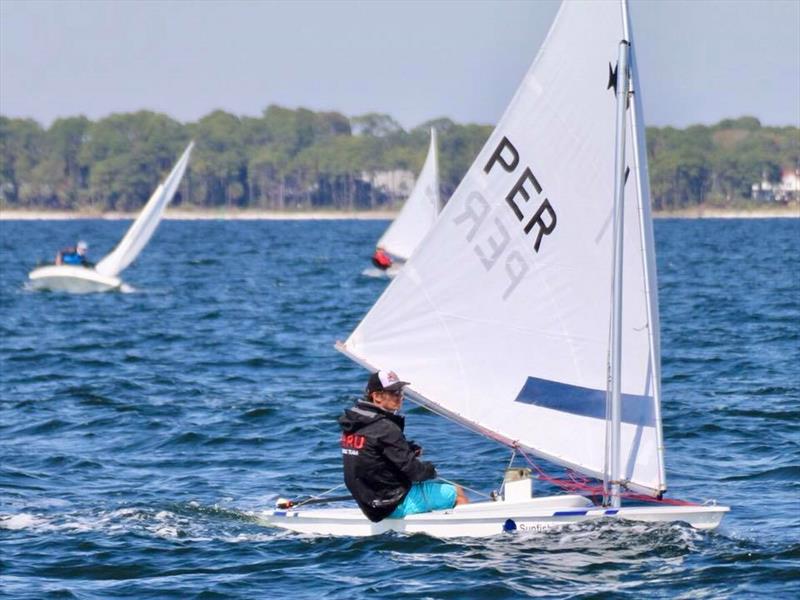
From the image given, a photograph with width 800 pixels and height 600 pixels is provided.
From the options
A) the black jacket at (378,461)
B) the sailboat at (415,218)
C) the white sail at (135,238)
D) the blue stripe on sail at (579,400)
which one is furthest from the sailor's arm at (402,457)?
the sailboat at (415,218)

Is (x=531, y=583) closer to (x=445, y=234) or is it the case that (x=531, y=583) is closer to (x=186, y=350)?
(x=445, y=234)

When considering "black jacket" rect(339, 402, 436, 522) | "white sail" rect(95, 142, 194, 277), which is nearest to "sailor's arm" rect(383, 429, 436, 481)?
"black jacket" rect(339, 402, 436, 522)

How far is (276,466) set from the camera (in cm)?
1809

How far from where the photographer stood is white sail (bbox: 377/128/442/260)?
190ft

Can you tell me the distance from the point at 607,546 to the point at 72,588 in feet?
14.4

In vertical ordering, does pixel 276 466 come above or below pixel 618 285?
below

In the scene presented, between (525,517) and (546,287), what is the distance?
2008 mm

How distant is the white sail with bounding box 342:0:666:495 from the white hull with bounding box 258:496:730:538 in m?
0.31

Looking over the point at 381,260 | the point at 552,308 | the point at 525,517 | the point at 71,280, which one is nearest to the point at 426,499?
the point at 525,517

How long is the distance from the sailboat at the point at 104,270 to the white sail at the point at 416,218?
1014 centimetres

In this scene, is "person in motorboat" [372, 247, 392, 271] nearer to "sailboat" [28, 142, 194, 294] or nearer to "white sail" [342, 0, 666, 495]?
"sailboat" [28, 142, 194, 294]

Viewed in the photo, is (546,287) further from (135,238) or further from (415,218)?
(415,218)

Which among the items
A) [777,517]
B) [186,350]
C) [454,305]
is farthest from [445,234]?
[186,350]

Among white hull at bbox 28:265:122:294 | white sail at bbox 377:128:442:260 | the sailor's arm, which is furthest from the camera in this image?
white sail at bbox 377:128:442:260
